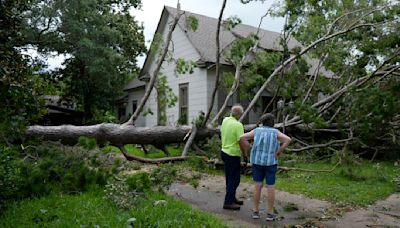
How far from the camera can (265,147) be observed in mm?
5137

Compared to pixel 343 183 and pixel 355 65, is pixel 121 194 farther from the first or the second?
pixel 355 65

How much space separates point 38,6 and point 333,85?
45.3ft

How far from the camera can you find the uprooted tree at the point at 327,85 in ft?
32.9

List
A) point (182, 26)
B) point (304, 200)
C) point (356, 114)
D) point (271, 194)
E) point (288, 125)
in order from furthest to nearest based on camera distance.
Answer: point (182, 26) < point (288, 125) < point (356, 114) < point (304, 200) < point (271, 194)

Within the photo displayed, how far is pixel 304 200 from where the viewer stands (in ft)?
21.0

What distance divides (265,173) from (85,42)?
48.6 ft

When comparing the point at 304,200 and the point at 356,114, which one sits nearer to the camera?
the point at 304,200

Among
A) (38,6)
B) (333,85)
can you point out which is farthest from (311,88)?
(38,6)

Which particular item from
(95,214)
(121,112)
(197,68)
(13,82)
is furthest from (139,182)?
(121,112)

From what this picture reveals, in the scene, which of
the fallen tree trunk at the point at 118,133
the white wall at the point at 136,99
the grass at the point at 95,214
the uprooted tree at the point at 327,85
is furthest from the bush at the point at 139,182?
the white wall at the point at 136,99

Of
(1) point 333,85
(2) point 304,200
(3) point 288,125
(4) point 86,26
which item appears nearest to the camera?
(2) point 304,200

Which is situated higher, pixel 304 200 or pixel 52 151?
pixel 52 151

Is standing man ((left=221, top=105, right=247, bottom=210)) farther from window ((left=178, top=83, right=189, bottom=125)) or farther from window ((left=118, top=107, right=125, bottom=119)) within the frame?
window ((left=118, top=107, right=125, bottom=119))

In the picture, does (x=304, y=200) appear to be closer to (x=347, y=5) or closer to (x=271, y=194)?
(x=271, y=194)
